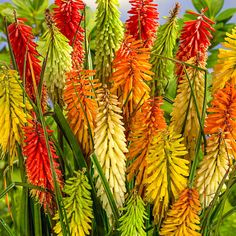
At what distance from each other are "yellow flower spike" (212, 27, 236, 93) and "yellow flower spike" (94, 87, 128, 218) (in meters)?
0.21

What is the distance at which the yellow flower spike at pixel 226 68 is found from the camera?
102 cm

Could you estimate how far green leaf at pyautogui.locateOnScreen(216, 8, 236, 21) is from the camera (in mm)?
2516

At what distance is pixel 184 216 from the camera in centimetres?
93

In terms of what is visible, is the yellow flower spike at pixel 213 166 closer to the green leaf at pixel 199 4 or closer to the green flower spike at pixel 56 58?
the green flower spike at pixel 56 58

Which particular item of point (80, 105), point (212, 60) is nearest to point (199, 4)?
point (212, 60)

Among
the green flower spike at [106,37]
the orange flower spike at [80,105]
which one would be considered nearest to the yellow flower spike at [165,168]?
the orange flower spike at [80,105]

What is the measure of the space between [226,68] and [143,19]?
0.23 metres

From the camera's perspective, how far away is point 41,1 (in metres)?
2.61

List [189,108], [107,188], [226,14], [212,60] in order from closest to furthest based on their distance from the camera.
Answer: [107,188] → [189,108] → [212,60] → [226,14]

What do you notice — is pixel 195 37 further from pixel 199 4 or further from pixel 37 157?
pixel 199 4

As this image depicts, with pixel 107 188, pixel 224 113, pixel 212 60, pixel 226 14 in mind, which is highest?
pixel 224 113

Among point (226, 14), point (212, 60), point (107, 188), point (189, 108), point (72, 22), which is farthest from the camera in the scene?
point (226, 14)

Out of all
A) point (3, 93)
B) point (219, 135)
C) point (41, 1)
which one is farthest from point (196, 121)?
point (41, 1)

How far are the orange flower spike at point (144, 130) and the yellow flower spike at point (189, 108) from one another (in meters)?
0.06
